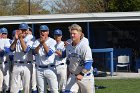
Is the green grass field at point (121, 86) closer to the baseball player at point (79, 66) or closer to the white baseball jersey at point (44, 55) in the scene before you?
the white baseball jersey at point (44, 55)

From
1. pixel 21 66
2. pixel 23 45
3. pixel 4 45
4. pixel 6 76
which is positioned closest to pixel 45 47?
pixel 23 45

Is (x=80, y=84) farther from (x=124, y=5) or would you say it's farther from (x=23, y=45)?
(x=124, y=5)

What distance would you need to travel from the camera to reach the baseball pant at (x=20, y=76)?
9.28m

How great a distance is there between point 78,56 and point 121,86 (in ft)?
23.0

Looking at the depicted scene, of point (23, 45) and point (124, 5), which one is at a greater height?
point (124, 5)

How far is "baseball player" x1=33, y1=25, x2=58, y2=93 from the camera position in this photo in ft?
28.5

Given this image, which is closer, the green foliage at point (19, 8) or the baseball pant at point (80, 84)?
the baseball pant at point (80, 84)

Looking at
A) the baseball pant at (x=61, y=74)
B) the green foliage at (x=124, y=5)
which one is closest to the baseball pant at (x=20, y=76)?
the baseball pant at (x=61, y=74)

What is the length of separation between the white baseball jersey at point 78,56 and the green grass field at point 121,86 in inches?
208

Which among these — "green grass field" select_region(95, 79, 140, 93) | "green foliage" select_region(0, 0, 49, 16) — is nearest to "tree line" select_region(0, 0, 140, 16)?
"green foliage" select_region(0, 0, 49, 16)

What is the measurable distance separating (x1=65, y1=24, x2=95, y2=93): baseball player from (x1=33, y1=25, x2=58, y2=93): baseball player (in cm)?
105

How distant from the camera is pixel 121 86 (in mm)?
14266

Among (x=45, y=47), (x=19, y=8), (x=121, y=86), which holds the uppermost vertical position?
(x=19, y=8)

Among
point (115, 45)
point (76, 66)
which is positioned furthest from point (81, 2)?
point (76, 66)
